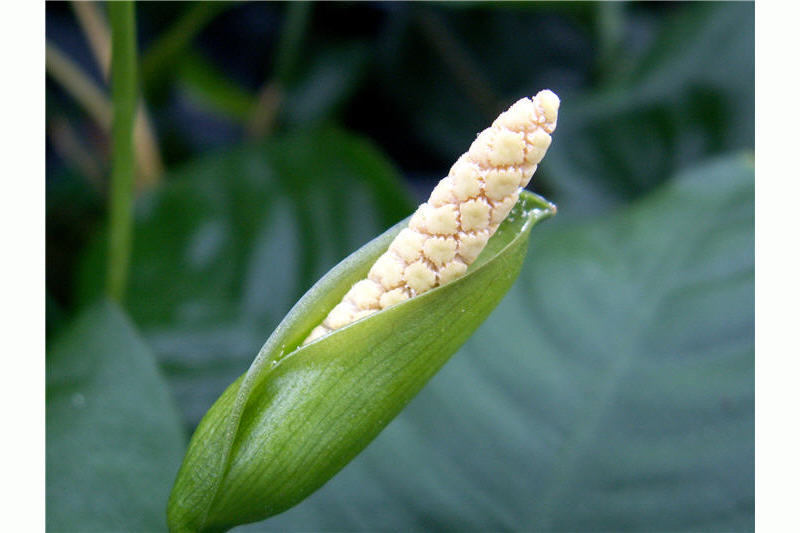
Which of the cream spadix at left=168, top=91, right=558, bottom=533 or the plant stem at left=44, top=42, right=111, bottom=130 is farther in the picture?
the plant stem at left=44, top=42, right=111, bottom=130

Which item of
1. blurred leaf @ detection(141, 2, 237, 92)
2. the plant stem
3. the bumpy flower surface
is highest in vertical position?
blurred leaf @ detection(141, 2, 237, 92)

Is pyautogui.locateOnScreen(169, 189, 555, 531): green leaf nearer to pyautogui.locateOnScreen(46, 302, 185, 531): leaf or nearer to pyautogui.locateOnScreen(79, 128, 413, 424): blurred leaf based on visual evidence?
pyautogui.locateOnScreen(46, 302, 185, 531): leaf

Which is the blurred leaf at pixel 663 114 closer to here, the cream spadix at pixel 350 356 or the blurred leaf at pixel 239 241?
the blurred leaf at pixel 239 241

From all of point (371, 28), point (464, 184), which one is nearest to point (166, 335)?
point (464, 184)

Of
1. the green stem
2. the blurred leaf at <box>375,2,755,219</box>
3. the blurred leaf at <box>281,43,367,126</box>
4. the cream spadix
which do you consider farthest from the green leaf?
the blurred leaf at <box>281,43,367,126</box>

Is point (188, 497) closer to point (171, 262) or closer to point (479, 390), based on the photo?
point (479, 390)

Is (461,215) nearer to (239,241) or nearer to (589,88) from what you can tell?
(239,241)

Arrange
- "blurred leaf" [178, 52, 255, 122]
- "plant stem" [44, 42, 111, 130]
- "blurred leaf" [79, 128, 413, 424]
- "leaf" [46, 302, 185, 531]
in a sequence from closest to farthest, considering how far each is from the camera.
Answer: "leaf" [46, 302, 185, 531] → "blurred leaf" [79, 128, 413, 424] → "plant stem" [44, 42, 111, 130] → "blurred leaf" [178, 52, 255, 122]

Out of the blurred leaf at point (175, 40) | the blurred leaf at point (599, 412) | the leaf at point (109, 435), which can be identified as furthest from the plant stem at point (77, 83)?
the blurred leaf at point (599, 412)
